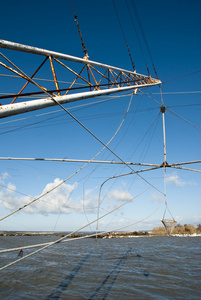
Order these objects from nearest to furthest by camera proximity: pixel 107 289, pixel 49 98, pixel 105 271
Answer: pixel 49 98, pixel 107 289, pixel 105 271

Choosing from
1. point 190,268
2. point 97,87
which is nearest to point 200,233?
point 190,268

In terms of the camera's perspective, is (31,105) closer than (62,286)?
Yes

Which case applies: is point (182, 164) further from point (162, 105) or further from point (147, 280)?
point (147, 280)

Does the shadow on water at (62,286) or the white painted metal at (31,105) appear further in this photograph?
the shadow on water at (62,286)

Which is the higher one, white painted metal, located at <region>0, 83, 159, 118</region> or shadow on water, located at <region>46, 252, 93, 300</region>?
white painted metal, located at <region>0, 83, 159, 118</region>

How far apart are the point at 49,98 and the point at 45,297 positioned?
10848 millimetres

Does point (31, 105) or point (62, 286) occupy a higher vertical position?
point (31, 105)

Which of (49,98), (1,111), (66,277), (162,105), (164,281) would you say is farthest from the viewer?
(162,105)

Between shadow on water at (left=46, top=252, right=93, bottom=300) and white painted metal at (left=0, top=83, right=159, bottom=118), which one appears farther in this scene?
shadow on water at (left=46, top=252, right=93, bottom=300)

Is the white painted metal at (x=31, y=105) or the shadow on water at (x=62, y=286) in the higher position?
the white painted metal at (x=31, y=105)

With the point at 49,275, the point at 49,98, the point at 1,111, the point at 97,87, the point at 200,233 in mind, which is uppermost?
the point at 97,87

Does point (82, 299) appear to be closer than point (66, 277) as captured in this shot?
Yes

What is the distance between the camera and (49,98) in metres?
5.38

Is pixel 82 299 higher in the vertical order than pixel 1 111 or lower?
lower
